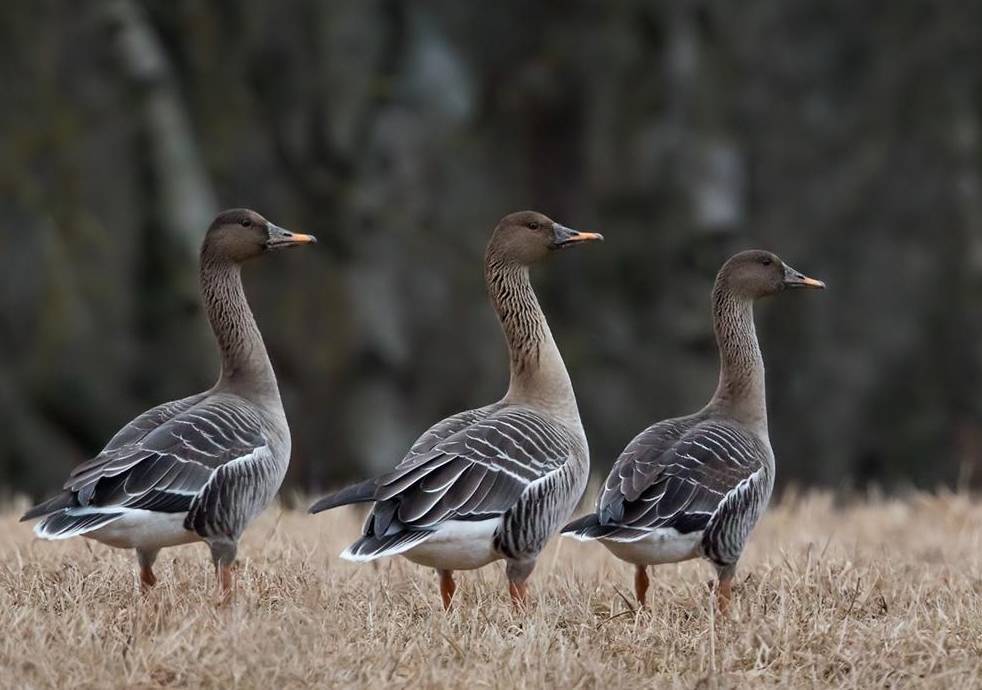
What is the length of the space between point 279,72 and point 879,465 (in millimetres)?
8329

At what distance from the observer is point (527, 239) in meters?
8.01

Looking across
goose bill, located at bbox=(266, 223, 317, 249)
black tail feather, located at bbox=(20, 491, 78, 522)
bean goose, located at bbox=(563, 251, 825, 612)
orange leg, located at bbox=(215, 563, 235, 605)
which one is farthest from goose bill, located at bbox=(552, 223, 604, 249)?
black tail feather, located at bbox=(20, 491, 78, 522)

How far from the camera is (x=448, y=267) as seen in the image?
1738 centimetres

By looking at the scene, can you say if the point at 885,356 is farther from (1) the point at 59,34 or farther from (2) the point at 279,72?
(1) the point at 59,34

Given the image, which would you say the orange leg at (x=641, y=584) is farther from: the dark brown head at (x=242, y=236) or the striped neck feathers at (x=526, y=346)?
the dark brown head at (x=242, y=236)

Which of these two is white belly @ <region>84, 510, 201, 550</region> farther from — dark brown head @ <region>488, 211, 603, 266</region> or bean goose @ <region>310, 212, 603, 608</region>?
dark brown head @ <region>488, 211, 603, 266</region>

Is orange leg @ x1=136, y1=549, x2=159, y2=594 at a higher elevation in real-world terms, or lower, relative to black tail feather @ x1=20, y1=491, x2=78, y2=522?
lower

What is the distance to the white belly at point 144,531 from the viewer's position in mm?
6441

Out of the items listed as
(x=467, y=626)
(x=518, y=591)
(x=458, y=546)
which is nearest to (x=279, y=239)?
(x=458, y=546)

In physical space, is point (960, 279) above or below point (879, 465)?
above

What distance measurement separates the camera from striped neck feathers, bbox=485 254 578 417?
7.55 metres

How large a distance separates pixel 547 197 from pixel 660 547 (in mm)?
11593

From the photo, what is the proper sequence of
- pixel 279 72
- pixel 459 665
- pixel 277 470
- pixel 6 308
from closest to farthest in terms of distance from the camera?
pixel 459 665, pixel 277 470, pixel 6 308, pixel 279 72

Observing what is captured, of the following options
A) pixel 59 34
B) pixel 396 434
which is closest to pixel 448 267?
pixel 396 434
